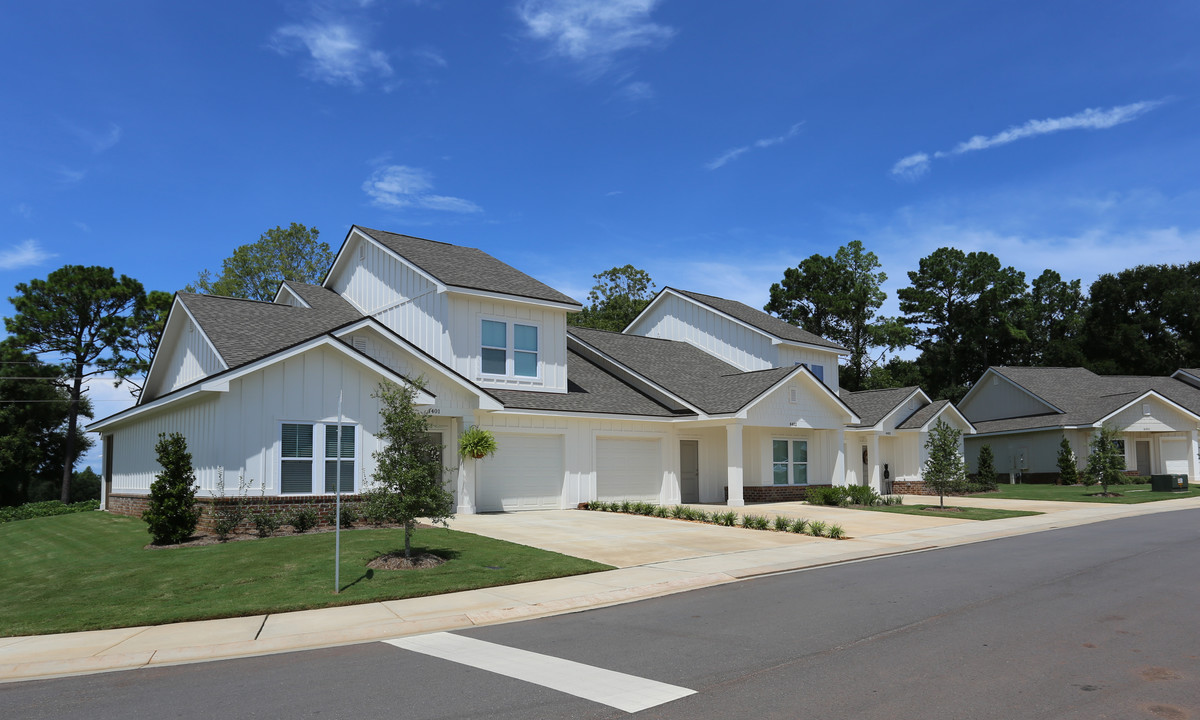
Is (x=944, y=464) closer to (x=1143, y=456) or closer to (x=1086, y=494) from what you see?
(x=1086, y=494)

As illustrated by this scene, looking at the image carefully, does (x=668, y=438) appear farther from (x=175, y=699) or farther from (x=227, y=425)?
(x=175, y=699)

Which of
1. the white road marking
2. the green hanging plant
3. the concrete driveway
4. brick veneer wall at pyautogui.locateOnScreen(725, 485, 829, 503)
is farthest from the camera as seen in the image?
brick veneer wall at pyautogui.locateOnScreen(725, 485, 829, 503)

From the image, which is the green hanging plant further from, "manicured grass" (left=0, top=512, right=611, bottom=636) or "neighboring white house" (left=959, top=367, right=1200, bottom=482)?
"neighboring white house" (left=959, top=367, right=1200, bottom=482)

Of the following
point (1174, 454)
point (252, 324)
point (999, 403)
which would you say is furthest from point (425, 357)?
point (1174, 454)

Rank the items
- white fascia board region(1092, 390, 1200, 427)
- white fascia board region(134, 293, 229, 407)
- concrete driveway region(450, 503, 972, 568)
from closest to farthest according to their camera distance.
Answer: concrete driveway region(450, 503, 972, 568), white fascia board region(134, 293, 229, 407), white fascia board region(1092, 390, 1200, 427)

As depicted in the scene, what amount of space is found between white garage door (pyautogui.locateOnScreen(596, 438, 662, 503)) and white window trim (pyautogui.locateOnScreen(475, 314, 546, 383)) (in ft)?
10.6

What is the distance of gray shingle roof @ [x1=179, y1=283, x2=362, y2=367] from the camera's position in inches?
768

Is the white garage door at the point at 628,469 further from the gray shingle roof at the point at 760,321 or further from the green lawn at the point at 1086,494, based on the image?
the green lawn at the point at 1086,494

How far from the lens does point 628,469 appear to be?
27.3m

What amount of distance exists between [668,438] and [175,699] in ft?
73.0

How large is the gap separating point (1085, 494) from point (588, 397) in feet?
74.7

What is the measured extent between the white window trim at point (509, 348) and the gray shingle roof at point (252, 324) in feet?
13.4

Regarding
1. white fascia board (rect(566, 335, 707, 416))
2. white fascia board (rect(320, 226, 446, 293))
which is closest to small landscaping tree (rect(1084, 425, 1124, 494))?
white fascia board (rect(566, 335, 707, 416))

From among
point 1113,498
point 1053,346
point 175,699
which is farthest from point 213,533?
point 1053,346
